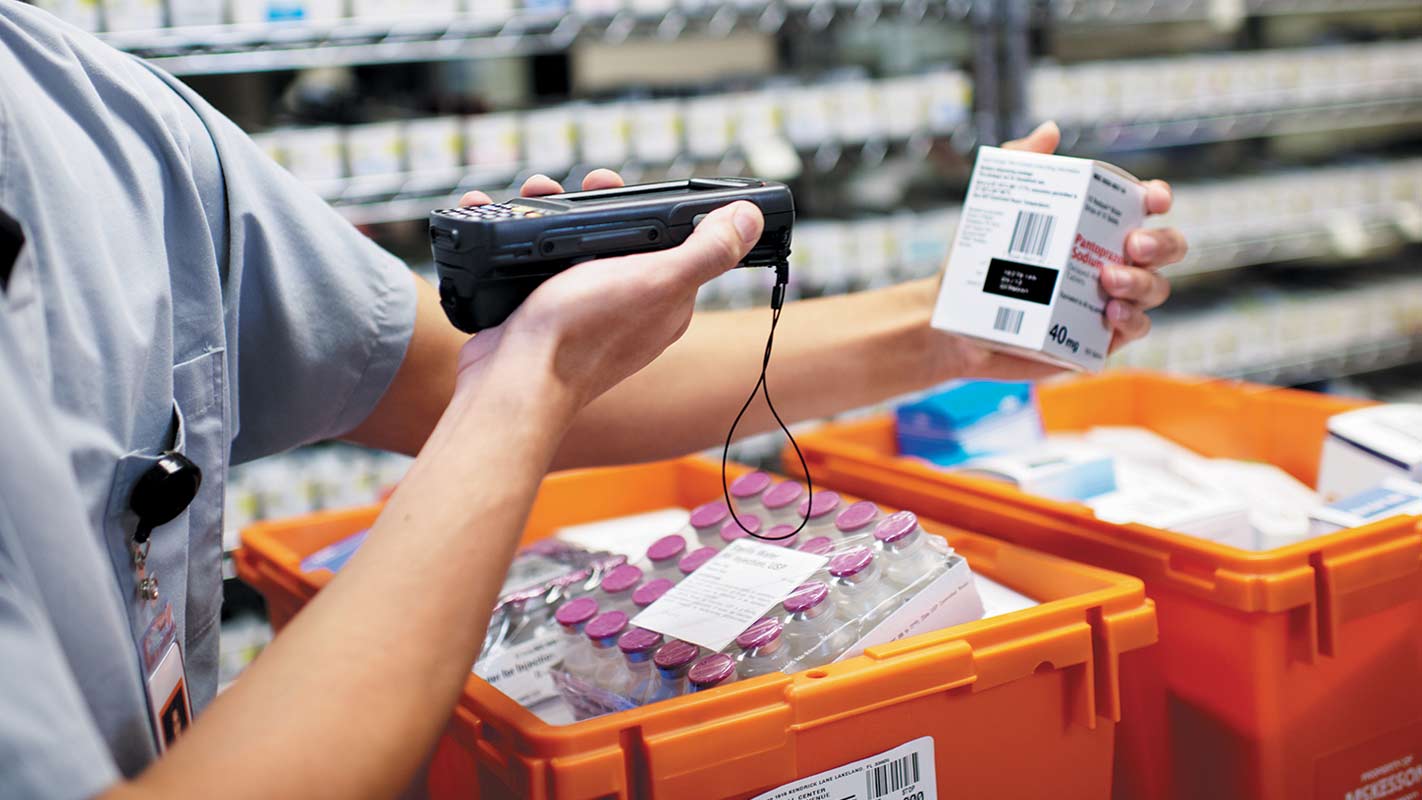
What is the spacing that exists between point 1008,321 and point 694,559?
347 mm

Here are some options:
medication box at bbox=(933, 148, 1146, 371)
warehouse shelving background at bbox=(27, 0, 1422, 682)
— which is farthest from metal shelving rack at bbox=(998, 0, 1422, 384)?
medication box at bbox=(933, 148, 1146, 371)

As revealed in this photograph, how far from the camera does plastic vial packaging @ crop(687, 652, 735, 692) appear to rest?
0.78m

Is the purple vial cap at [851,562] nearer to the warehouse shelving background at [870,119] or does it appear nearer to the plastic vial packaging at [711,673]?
the plastic vial packaging at [711,673]

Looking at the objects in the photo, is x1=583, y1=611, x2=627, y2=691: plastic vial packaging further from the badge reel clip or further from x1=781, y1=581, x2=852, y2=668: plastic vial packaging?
the badge reel clip

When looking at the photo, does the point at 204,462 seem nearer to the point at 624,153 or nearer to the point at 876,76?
the point at 624,153

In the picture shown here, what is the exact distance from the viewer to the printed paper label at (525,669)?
92 cm

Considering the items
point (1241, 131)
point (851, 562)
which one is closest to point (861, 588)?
point (851, 562)

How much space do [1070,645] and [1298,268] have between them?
4.08m

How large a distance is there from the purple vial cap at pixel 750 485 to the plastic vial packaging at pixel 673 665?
269mm

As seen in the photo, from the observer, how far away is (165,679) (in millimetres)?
721

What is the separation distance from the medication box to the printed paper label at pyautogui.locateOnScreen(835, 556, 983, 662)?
9.6 inches

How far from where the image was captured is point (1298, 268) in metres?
4.38

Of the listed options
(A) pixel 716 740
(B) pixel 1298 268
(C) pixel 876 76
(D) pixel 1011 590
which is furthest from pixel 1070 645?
(B) pixel 1298 268

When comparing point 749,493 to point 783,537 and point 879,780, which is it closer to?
point 783,537
